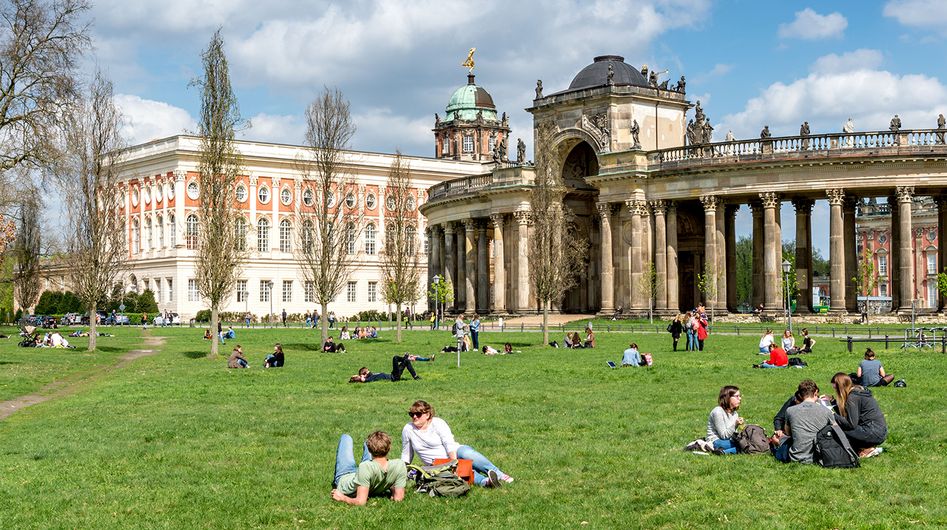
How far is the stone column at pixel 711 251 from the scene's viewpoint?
208ft

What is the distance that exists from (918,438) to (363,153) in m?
106

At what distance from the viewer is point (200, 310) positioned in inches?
4382

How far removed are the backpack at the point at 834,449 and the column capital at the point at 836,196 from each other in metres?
46.0

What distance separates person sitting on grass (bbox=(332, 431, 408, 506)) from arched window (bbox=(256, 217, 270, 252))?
10534 centimetres

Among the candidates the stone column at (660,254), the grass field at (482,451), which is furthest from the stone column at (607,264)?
the grass field at (482,451)

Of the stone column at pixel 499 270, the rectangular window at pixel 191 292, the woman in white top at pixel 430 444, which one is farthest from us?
the rectangular window at pixel 191 292

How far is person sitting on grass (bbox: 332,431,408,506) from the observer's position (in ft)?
46.2

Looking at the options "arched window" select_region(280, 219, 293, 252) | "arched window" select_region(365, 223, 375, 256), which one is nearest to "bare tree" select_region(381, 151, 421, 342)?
"arched window" select_region(280, 219, 293, 252)

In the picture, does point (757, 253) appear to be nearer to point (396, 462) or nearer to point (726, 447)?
point (726, 447)

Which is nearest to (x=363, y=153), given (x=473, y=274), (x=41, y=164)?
(x=473, y=274)

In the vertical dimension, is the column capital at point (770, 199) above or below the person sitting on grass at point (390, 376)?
above

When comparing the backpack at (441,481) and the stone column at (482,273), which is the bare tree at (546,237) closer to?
the stone column at (482,273)

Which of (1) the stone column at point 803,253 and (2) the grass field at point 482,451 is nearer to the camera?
(2) the grass field at point 482,451

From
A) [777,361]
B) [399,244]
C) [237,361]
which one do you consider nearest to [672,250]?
[399,244]
